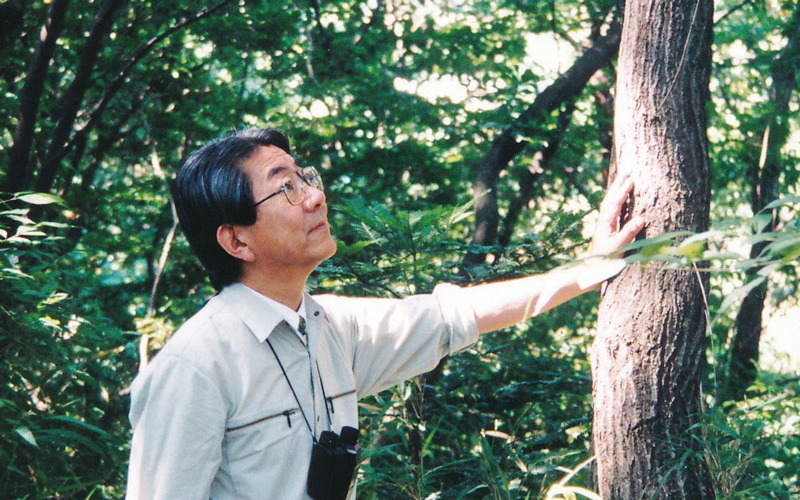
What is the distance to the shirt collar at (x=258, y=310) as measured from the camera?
5.80 ft

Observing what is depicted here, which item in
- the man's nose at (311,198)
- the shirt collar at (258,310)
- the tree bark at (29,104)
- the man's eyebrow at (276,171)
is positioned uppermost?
the tree bark at (29,104)

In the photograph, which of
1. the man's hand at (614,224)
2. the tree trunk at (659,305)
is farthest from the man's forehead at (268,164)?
the tree trunk at (659,305)

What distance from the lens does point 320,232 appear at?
6.15ft

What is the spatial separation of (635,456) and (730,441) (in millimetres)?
551

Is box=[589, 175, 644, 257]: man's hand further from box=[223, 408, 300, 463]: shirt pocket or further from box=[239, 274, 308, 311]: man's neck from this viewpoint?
box=[223, 408, 300, 463]: shirt pocket

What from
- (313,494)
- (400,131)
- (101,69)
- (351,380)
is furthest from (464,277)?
(101,69)

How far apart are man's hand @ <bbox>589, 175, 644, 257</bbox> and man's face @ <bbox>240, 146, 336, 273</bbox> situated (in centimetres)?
78

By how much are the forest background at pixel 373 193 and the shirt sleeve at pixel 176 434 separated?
1.10 m

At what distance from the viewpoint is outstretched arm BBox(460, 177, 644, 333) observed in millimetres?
2012

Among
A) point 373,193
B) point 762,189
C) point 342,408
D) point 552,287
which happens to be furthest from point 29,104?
point 762,189

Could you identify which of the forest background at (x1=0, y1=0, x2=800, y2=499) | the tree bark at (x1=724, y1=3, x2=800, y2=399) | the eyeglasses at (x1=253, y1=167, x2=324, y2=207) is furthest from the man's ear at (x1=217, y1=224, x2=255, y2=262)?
the tree bark at (x1=724, y1=3, x2=800, y2=399)

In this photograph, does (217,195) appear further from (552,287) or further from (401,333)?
(552,287)

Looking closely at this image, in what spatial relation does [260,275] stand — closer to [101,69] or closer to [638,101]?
[638,101]

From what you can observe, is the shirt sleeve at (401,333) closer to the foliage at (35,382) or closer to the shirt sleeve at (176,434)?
the shirt sleeve at (176,434)
